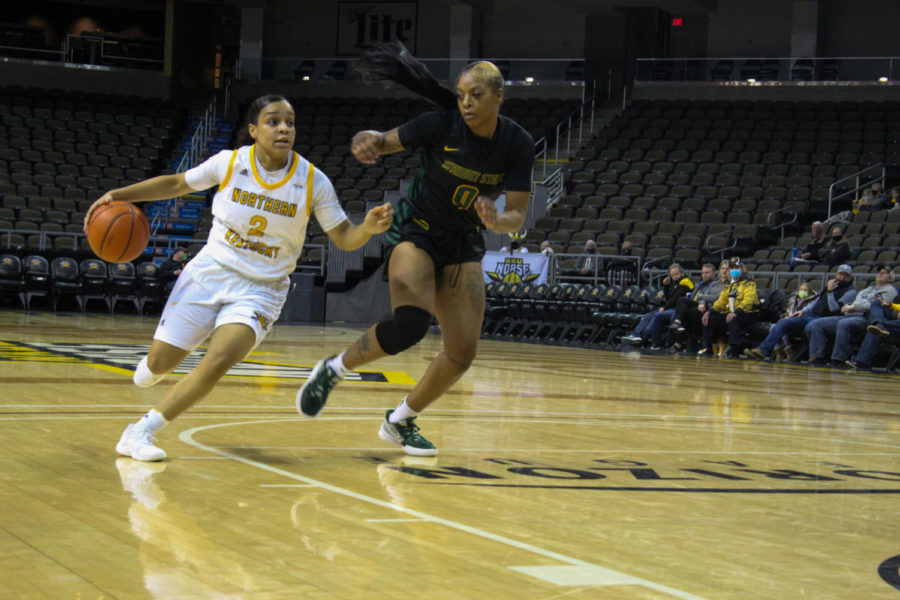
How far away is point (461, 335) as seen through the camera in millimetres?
4867

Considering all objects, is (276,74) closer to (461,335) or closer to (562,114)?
(562,114)

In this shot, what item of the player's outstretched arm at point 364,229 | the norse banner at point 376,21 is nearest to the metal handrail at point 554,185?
the norse banner at point 376,21

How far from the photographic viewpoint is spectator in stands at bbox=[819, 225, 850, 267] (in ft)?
52.3

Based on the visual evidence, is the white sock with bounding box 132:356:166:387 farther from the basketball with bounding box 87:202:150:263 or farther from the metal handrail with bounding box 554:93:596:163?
the metal handrail with bounding box 554:93:596:163

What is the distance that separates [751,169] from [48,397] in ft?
60.8

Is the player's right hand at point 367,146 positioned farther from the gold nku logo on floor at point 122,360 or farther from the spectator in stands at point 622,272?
the spectator in stands at point 622,272

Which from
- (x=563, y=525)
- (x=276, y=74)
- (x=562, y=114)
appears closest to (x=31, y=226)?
(x=276, y=74)

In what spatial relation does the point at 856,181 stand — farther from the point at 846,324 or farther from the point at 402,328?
the point at 402,328

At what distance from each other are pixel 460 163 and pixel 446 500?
1.72 metres

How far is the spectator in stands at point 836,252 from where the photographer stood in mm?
15938

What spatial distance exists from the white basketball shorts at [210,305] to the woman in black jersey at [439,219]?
40cm

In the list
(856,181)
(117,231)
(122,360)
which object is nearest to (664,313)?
(856,181)

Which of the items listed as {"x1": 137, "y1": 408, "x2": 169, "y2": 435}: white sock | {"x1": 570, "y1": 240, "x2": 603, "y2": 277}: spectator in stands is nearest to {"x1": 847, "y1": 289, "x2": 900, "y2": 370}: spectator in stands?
{"x1": 570, "y1": 240, "x2": 603, "y2": 277}: spectator in stands

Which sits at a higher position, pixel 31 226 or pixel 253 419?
pixel 31 226
